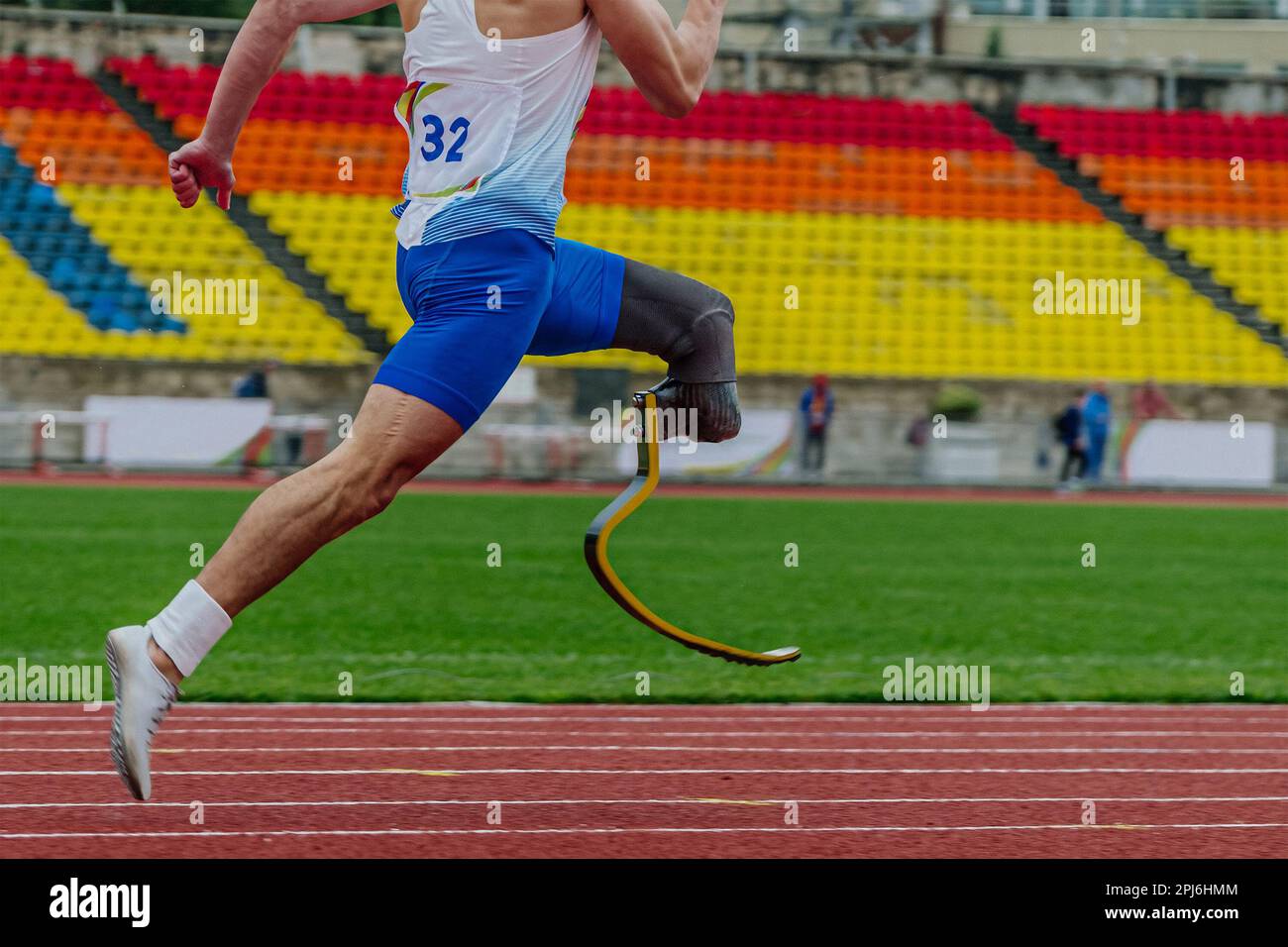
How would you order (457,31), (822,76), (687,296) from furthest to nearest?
(822,76), (687,296), (457,31)

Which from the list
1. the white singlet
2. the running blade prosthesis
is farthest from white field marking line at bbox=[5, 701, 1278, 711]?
the white singlet

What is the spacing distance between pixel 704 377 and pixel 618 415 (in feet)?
54.4

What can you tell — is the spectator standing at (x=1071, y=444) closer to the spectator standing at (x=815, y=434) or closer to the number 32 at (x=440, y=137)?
the spectator standing at (x=815, y=434)

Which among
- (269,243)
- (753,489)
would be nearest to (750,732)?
(753,489)

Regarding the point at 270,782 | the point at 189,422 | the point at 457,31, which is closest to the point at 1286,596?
the point at 270,782

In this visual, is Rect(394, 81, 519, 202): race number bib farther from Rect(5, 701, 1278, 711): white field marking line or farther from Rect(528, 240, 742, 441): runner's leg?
Rect(5, 701, 1278, 711): white field marking line

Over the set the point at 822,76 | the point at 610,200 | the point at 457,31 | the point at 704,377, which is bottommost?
the point at 704,377

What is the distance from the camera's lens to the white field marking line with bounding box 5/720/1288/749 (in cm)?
583

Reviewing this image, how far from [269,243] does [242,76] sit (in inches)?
824

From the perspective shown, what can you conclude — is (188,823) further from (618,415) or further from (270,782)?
(618,415)

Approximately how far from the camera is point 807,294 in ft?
80.6

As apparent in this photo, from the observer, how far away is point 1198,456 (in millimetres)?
21281

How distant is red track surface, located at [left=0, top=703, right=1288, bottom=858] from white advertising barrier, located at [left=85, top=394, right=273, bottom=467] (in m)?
13.8

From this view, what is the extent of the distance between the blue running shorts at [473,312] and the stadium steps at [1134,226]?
915 inches
